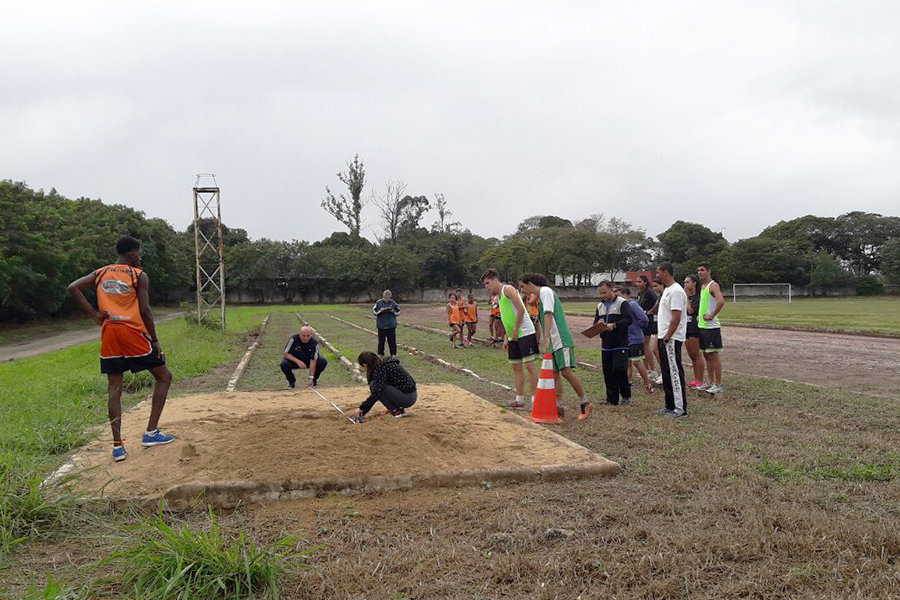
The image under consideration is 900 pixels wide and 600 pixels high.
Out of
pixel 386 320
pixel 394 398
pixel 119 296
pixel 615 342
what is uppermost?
pixel 119 296

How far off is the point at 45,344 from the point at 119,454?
18.7 metres

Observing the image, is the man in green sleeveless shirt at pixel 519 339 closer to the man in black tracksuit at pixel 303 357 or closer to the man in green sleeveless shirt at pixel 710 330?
the man in green sleeveless shirt at pixel 710 330

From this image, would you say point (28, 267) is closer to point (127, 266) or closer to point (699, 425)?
point (127, 266)

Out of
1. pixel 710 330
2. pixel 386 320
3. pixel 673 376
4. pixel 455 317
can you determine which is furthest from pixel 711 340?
pixel 455 317

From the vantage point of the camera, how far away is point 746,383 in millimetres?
8867

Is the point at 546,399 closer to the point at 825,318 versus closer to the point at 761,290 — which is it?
the point at 825,318

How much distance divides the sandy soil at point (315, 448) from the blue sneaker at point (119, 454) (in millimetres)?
63

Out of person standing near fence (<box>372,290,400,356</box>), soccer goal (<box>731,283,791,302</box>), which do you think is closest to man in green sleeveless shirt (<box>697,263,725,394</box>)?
person standing near fence (<box>372,290,400,356</box>)

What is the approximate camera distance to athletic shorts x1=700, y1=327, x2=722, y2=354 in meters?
7.97

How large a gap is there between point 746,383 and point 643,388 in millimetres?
1479

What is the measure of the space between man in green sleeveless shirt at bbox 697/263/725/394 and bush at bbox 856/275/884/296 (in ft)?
208

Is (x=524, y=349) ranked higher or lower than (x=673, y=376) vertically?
higher

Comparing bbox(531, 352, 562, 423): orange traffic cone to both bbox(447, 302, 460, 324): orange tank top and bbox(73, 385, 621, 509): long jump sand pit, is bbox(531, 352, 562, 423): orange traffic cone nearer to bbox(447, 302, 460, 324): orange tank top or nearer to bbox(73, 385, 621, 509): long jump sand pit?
bbox(73, 385, 621, 509): long jump sand pit

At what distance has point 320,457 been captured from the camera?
4.79 metres
